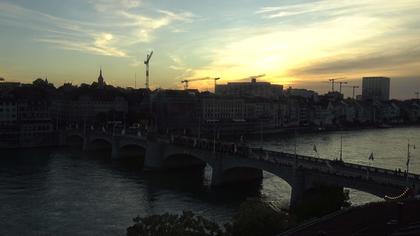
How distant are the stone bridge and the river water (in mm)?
2200

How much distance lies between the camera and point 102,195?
45.7 meters

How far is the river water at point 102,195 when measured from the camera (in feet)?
120

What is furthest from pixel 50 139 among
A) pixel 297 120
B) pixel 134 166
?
pixel 297 120

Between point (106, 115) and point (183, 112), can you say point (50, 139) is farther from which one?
point (183, 112)

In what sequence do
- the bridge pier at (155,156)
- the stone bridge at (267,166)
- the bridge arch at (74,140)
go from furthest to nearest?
1. the bridge arch at (74,140)
2. the bridge pier at (155,156)
3. the stone bridge at (267,166)

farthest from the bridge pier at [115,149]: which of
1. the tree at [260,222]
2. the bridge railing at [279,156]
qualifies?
the tree at [260,222]

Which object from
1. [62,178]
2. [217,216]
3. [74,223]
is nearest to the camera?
[74,223]

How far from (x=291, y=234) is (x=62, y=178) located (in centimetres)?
4213

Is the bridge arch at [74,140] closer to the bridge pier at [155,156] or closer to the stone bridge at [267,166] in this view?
the stone bridge at [267,166]

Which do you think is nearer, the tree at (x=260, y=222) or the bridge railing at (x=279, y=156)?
the tree at (x=260, y=222)

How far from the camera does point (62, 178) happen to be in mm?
54656

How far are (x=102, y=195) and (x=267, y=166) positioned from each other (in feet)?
48.1

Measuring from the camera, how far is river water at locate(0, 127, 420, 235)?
36469 millimetres

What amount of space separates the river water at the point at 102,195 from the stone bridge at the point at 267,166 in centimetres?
220
